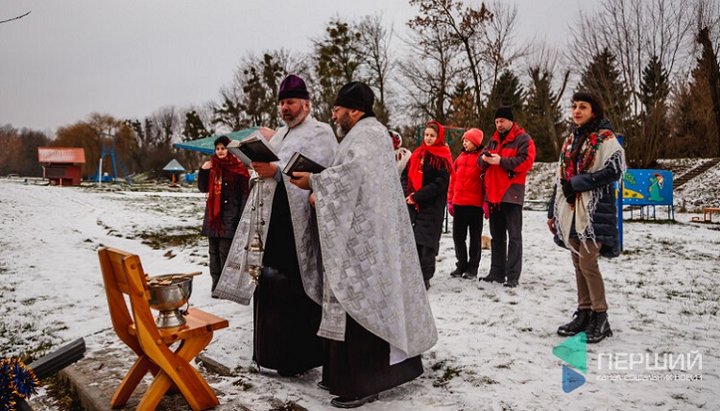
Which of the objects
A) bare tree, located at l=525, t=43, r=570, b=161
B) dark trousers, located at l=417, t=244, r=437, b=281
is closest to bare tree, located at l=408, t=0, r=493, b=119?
bare tree, located at l=525, t=43, r=570, b=161

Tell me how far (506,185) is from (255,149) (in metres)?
3.69

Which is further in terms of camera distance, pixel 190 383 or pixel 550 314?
pixel 550 314

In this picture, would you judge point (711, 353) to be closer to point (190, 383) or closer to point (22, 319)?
point (190, 383)

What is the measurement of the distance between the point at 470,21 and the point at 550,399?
22.0 m

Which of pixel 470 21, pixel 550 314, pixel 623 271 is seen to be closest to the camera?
pixel 550 314

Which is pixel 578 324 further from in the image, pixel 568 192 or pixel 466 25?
pixel 466 25

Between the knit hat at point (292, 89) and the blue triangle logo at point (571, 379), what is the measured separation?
2.65 metres


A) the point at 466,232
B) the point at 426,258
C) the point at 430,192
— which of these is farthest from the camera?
the point at 466,232

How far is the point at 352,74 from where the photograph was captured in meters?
29.2

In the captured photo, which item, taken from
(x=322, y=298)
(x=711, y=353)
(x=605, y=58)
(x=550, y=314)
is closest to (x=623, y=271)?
(x=550, y=314)

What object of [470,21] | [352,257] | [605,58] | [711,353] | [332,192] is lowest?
[711,353]

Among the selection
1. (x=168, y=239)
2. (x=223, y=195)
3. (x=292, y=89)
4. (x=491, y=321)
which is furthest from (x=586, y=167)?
(x=168, y=239)

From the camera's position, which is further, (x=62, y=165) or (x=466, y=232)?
(x=62, y=165)

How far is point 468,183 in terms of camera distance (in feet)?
21.0
